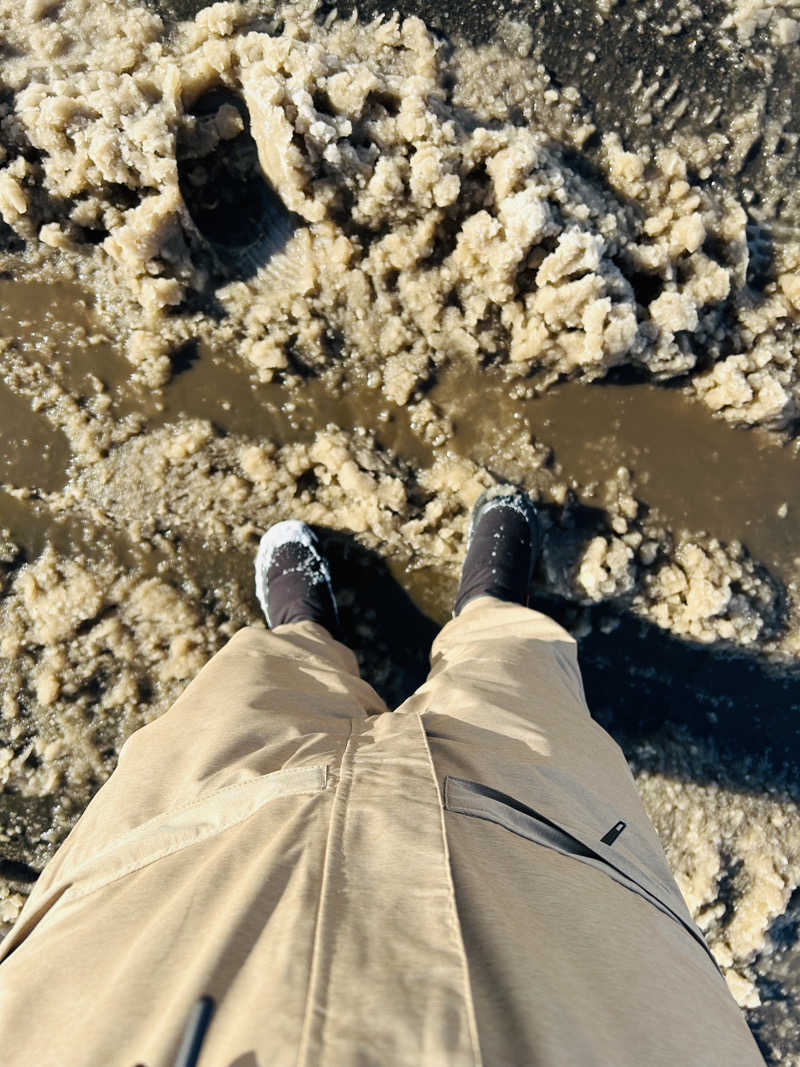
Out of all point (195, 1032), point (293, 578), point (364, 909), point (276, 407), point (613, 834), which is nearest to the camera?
point (195, 1032)

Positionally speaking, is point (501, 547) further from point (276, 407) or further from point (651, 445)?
point (276, 407)

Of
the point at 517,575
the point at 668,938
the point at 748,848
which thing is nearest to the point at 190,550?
the point at 517,575

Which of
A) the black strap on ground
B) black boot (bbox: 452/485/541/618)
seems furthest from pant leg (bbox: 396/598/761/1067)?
black boot (bbox: 452/485/541/618)

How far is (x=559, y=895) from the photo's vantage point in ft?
4.24

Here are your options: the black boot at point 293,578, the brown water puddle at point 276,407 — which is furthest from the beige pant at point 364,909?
the brown water puddle at point 276,407

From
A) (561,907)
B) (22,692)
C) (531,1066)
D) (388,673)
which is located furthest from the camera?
(388,673)

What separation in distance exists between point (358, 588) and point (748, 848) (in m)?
2.07

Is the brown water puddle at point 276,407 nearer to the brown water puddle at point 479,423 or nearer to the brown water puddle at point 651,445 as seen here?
the brown water puddle at point 479,423

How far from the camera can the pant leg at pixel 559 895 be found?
1038mm

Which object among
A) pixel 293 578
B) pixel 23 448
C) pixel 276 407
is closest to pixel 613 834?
pixel 293 578

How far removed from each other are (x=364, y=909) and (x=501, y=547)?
1695 millimetres

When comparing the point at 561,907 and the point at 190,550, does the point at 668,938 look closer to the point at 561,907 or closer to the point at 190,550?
the point at 561,907

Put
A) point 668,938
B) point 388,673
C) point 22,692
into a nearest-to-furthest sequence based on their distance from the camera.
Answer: point 668,938 → point 22,692 → point 388,673

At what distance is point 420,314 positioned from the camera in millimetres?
2711
